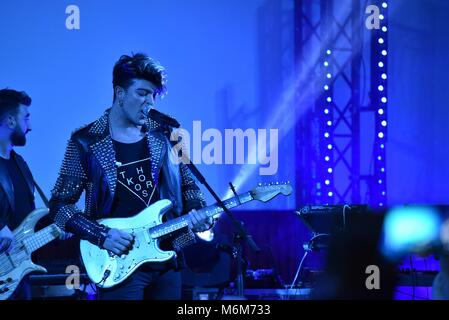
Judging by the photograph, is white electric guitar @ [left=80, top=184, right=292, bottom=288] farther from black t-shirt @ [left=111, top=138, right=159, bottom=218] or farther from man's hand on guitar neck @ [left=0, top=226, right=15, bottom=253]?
man's hand on guitar neck @ [left=0, top=226, right=15, bottom=253]

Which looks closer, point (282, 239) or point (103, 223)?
point (103, 223)

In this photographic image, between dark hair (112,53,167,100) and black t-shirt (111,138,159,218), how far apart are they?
0.37 m

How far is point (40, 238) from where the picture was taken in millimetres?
4535

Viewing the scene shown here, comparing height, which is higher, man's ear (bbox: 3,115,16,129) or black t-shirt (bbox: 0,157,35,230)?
man's ear (bbox: 3,115,16,129)

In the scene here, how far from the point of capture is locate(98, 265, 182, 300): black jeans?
3.21 metres

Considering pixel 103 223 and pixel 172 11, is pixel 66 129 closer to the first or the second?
pixel 172 11

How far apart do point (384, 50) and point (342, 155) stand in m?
1.09

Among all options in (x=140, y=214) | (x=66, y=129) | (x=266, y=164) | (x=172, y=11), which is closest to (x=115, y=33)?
(x=172, y=11)

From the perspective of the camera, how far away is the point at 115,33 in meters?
5.72

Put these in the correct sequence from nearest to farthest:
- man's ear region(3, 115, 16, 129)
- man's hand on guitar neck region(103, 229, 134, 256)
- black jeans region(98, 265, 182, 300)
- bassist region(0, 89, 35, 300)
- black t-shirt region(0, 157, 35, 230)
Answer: black jeans region(98, 265, 182, 300), man's hand on guitar neck region(103, 229, 134, 256), bassist region(0, 89, 35, 300), black t-shirt region(0, 157, 35, 230), man's ear region(3, 115, 16, 129)

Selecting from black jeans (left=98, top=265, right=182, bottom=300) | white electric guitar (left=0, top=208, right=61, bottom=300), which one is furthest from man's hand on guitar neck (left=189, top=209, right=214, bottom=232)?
white electric guitar (left=0, top=208, right=61, bottom=300)

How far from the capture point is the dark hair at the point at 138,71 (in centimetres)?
358

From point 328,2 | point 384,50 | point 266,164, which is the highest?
point 328,2

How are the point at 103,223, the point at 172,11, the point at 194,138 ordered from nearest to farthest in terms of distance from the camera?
the point at 103,223, the point at 194,138, the point at 172,11
